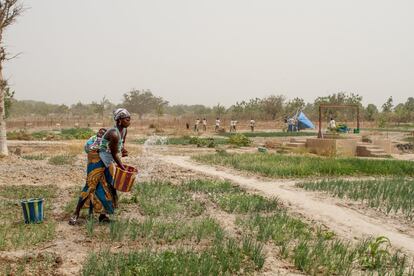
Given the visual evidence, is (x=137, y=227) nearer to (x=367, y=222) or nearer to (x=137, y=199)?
(x=137, y=199)

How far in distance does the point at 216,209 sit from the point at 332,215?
2.18 m

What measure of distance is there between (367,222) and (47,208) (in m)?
5.68

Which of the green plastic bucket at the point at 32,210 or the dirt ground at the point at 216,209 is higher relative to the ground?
the green plastic bucket at the point at 32,210

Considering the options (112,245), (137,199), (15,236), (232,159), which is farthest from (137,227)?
(232,159)

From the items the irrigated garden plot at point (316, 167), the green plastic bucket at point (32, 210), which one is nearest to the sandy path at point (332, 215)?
the irrigated garden plot at point (316, 167)

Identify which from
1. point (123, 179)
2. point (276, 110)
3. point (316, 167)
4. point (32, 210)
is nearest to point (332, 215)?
point (123, 179)

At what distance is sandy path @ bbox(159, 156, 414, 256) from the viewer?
7.00 m

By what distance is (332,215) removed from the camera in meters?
8.29

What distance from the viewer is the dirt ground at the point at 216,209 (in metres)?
5.42

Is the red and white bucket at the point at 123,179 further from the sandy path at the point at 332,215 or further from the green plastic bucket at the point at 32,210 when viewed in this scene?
the sandy path at the point at 332,215

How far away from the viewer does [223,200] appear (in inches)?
346

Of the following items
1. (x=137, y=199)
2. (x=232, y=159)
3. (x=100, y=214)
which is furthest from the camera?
(x=232, y=159)

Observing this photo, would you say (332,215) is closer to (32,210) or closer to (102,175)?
(102,175)

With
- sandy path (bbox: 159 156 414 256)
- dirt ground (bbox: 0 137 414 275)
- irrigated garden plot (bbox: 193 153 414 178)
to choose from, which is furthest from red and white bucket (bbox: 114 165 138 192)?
irrigated garden plot (bbox: 193 153 414 178)
